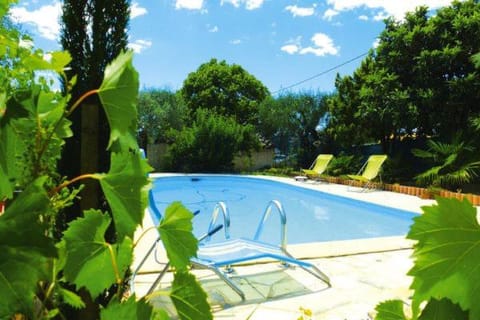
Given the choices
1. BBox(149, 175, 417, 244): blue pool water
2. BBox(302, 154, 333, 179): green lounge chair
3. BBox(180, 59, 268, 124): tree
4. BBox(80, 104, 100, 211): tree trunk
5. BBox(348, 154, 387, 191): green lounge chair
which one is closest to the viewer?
BBox(80, 104, 100, 211): tree trunk

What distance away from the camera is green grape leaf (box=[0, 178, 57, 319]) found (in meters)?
0.28

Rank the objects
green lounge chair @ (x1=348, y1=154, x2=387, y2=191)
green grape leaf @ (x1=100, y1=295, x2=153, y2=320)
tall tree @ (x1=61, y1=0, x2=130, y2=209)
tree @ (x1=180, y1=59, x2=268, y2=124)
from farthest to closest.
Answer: tree @ (x1=180, y1=59, x2=268, y2=124) < green lounge chair @ (x1=348, y1=154, x2=387, y2=191) < tall tree @ (x1=61, y1=0, x2=130, y2=209) < green grape leaf @ (x1=100, y1=295, x2=153, y2=320)

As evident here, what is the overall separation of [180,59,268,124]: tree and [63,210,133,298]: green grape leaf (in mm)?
27855

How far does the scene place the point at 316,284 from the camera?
4.32 metres

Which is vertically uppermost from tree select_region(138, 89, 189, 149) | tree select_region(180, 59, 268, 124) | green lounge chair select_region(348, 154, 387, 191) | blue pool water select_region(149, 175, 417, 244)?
tree select_region(180, 59, 268, 124)

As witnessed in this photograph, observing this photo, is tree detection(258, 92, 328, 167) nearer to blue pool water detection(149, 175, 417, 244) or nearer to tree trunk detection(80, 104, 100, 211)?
blue pool water detection(149, 175, 417, 244)

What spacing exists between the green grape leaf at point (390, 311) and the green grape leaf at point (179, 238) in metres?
0.22

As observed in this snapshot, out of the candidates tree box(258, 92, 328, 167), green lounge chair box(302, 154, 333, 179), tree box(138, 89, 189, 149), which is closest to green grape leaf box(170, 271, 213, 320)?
green lounge chair box(302, 154, 333, 179)

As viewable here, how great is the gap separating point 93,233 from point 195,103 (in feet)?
99.6

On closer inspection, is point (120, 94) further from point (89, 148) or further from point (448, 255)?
point (89, 148)

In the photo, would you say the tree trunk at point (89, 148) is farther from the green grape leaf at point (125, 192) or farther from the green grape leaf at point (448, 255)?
the green grape leaf at point (448, 255)

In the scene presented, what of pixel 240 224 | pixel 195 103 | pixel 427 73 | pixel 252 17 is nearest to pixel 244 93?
pixel 195 103

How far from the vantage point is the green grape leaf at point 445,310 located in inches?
12.6

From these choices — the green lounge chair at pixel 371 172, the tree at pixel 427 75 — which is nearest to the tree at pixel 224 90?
the tree at pixel 427 75
